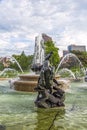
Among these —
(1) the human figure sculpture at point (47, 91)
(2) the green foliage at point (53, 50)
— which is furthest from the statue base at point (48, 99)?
(2) the green foliage at point (53, 50)

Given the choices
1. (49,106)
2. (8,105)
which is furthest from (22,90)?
(49,106)

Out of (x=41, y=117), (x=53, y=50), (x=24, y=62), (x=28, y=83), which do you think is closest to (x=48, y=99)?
(x=41, y=117)

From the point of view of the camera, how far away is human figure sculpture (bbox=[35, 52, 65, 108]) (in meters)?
9.80

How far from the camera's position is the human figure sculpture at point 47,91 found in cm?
980

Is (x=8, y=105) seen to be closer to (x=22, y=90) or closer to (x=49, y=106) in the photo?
(x=49, y=106)

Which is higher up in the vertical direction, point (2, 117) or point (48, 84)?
point (48, 84)

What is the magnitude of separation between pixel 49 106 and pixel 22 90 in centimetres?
534

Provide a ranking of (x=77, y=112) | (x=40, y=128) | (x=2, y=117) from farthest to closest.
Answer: (x=77, y=112)
(x=2, y=117)
(x=40, y=128)

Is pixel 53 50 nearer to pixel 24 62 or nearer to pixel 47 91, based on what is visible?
pixel 24 62

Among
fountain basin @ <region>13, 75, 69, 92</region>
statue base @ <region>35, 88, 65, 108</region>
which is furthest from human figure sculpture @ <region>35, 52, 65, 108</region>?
fountain basin @ <region>13, 75, 69, 92</region>

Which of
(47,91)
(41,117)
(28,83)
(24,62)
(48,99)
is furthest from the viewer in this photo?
(24,62)

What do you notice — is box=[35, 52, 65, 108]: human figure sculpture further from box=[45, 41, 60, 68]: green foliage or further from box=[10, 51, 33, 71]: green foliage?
box=[10, 51, 33, 71]: green foliage

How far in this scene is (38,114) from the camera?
8836mm

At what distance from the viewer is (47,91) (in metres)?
9.97
